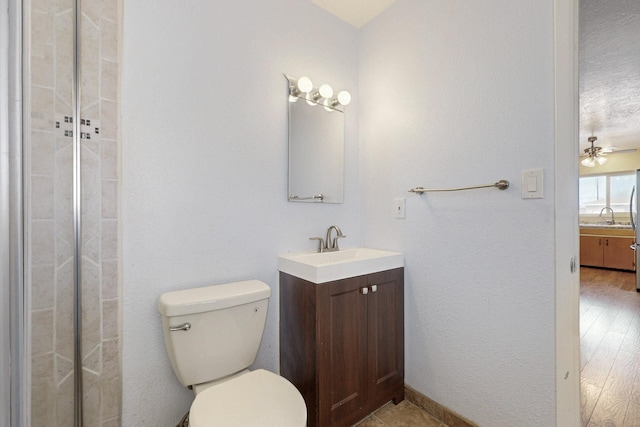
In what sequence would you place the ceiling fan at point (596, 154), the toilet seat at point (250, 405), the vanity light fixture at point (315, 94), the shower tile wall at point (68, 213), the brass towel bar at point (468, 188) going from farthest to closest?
the ceiling fan at point (596, 154) < the vanity light fixture at point (315, 94) < the brass towel bar at point (468, 188) < the toilet seat at point (250, 405) < the shower tile wall at point (68, 213)

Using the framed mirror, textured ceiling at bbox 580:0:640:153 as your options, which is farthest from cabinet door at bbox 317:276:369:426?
textured ceiling at bbox 580:0:640:153

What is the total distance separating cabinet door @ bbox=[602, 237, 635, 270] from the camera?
4785mm

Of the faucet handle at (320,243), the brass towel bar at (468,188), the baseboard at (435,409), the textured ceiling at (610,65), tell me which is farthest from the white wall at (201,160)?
the textured ceiling at (610,65)

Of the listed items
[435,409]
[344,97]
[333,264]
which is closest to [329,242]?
Answer: [333,264]

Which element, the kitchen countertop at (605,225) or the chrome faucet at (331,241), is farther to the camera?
the kitchen countertop at (605,225)

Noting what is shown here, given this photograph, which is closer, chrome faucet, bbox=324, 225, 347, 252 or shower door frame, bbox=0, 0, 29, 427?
shower door frame, bbox=0, 0, 29, 427

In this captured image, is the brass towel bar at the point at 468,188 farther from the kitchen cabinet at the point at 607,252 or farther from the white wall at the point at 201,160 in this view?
the kitchen cabinet at the point at 607,252

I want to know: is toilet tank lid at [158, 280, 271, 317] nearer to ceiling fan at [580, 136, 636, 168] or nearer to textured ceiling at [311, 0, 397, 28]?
textured ceiling at [311, 0, 397, 28]

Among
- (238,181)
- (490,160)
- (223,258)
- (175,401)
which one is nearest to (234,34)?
(238,181)

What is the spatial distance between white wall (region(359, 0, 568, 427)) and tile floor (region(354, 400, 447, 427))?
12 cm

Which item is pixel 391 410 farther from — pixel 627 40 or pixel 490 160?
pixel 627 40

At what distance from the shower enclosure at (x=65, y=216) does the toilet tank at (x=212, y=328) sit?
255 millimetres

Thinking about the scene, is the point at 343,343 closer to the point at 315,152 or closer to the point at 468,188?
the point at 468,188

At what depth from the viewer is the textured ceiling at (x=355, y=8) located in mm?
1732
